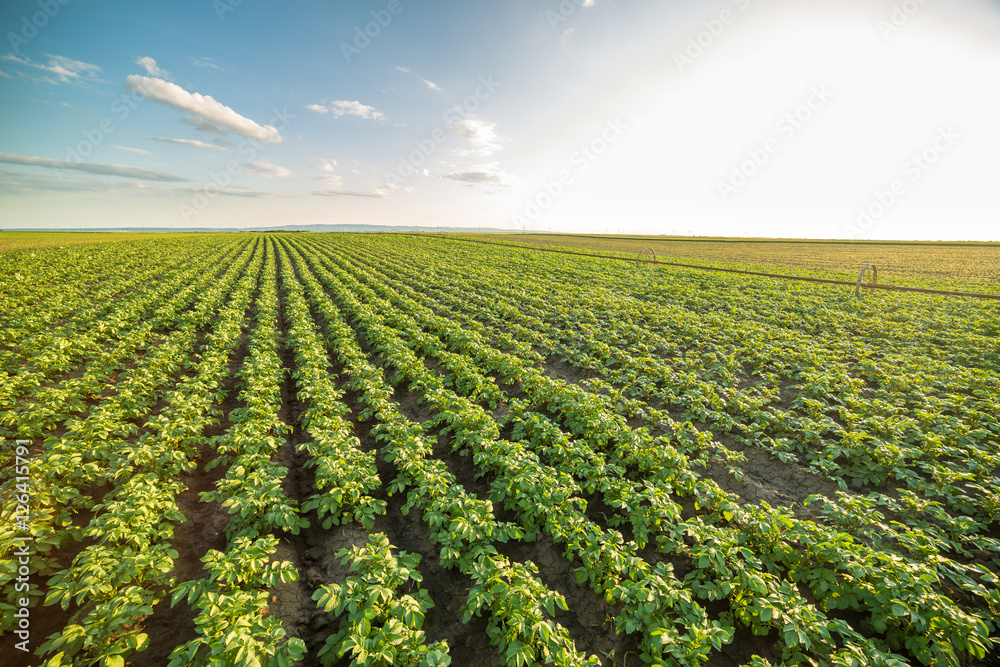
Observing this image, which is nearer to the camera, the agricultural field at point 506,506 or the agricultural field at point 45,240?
the agricultural field at point 506,506

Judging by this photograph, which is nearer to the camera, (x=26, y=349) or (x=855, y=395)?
(x=855, y=395)

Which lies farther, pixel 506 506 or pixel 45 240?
pixel 45 240

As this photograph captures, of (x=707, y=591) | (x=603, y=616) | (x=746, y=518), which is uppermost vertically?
(x=746, y=518)

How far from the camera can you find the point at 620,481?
5.30m

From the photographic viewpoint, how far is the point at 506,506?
521cm

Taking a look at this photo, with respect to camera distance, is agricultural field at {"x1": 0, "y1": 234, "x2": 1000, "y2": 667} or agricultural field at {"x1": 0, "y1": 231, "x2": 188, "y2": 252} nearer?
agricultural field at {"x1": 0, "y1": 234, "x2": 1000, "y2": 667}

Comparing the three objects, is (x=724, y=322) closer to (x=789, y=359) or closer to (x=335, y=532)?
(x=789, y=359)

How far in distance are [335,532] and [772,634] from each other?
561 cm

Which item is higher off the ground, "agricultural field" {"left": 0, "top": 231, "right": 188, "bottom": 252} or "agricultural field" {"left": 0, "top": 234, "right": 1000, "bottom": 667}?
"agricultural field" {"left": 0, "top": 231, "right": 188, "bottom": 252}

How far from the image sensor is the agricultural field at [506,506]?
3.54 meters

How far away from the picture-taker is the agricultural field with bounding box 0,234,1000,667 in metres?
3.54

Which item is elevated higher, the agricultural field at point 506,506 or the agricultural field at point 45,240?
the agricultural field at point 45,240

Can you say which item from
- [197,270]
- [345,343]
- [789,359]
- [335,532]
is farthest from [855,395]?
[197,270]

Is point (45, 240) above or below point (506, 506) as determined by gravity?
above
